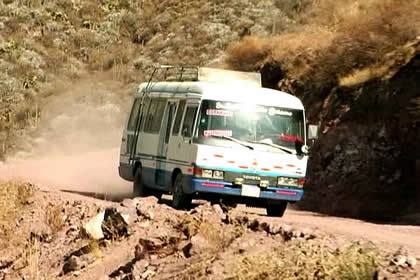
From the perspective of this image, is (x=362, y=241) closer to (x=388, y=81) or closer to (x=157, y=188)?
(x=157, y=188)

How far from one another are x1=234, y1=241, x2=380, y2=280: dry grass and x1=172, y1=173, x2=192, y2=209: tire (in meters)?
7.01

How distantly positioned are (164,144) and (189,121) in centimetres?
179

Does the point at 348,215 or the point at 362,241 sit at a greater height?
the point at 362,241

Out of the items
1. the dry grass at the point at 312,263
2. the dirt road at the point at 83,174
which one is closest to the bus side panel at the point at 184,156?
the dirt road at the point at 83,174

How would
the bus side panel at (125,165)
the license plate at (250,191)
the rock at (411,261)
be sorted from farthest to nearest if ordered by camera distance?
the bus side panel at (125,165), the license plate at (250,191), the rock at (411,261)

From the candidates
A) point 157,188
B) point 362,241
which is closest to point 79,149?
point 157,188

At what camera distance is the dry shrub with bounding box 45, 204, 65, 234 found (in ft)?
64.2

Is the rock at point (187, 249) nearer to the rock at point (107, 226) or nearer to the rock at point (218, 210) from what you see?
the rock at point (218, 210)

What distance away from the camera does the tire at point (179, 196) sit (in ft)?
63.8

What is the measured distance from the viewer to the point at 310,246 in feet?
40.4

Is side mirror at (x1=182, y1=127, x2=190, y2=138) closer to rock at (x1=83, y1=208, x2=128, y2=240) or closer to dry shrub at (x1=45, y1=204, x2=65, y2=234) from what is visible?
rock at (x1=83, y1=208, x2=128, y2=240)

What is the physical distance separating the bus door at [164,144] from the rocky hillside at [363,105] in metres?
5.72

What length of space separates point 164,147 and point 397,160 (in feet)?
24.8

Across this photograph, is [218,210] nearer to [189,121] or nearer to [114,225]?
[114,225]
